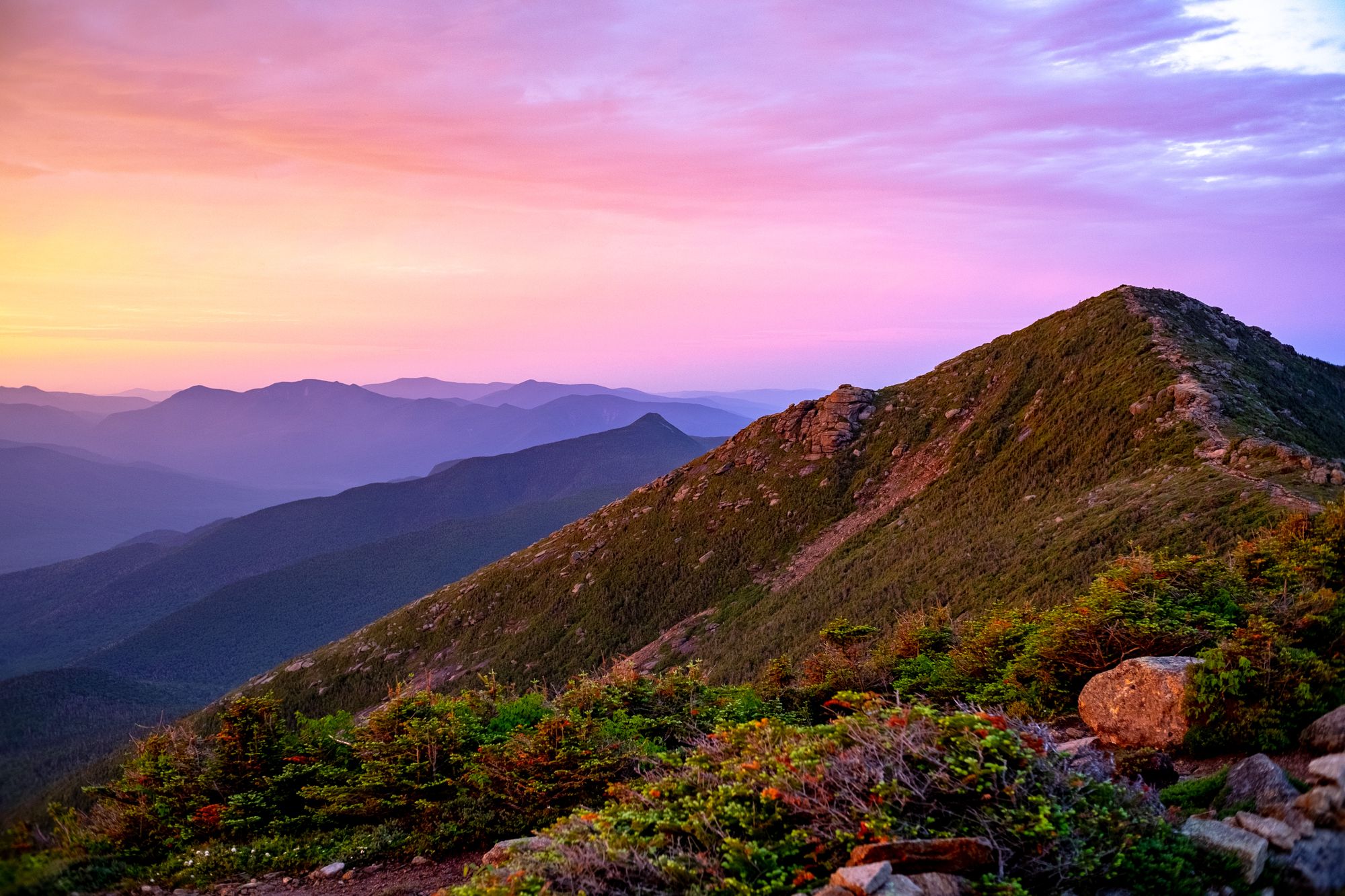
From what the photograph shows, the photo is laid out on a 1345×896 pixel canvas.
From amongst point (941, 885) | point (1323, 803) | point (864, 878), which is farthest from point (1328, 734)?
point (864, 878)

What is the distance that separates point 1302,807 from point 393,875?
34.1 feet

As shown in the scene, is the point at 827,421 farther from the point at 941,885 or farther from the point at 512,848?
the point at 941,885

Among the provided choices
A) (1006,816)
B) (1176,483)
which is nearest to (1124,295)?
(1176,483)

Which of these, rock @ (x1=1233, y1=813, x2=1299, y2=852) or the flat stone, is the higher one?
the flat stone

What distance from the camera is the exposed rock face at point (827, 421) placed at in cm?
6819

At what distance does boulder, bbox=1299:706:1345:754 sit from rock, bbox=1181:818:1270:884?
266 cm

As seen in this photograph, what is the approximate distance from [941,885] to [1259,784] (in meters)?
3.89

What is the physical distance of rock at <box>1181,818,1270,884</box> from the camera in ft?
17.9

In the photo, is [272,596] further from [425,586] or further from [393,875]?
[393,875]

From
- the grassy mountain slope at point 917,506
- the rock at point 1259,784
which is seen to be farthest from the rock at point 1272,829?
the grassy mountain slope at point 917,506

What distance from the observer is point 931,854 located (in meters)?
5.46

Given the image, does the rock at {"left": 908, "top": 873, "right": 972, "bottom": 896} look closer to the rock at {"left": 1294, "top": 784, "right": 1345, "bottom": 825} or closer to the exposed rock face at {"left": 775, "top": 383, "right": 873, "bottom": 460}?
the rock at {"left": 1294, "top": 784, "right": 1345, "bottom": 825}

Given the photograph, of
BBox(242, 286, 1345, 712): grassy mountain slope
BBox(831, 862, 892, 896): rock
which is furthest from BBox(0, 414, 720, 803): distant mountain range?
BBox(831, 862, 892, 896): rock

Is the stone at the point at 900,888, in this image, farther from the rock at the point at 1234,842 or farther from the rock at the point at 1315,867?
the rock at the point at 1315,867
